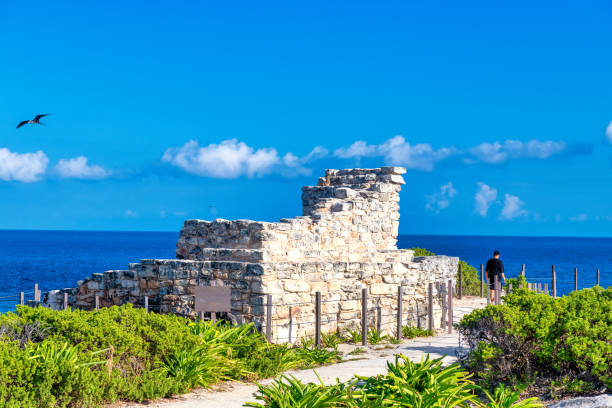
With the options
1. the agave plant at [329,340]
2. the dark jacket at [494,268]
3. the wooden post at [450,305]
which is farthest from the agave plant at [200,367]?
the dark jacket at [494,268]

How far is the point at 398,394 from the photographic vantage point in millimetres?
6957

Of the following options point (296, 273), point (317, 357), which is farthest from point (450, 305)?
point (317, 357)

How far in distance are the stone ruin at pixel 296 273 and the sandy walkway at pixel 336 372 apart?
134cm

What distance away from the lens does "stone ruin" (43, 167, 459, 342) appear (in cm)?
1241

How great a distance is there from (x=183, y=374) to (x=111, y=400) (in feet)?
3.71

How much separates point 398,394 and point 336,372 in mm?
2762

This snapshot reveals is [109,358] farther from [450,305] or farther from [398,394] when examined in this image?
[450,305]

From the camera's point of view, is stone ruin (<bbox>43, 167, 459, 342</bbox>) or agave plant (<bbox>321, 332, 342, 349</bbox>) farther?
agave plant (<bbox>321, 332, 342, 349</bbox>)

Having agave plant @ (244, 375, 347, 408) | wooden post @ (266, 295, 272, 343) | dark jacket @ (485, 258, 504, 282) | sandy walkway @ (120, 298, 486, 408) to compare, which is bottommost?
sandy walkway @ (120, 298, 486, 408)

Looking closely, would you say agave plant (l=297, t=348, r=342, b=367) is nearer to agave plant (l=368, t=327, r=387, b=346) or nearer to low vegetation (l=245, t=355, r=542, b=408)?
agave plant (l=368, t=327, r=387, b=346)

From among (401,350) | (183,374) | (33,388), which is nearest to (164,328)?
(183,374)

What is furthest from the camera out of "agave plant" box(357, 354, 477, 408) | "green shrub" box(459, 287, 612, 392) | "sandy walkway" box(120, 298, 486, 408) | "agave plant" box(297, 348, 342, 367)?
"agave plant" box(297, 348, 342, 367)

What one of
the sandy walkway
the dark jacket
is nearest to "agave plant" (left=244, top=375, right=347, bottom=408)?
the sandy walkway

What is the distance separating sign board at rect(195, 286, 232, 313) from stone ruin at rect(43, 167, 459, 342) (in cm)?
56
